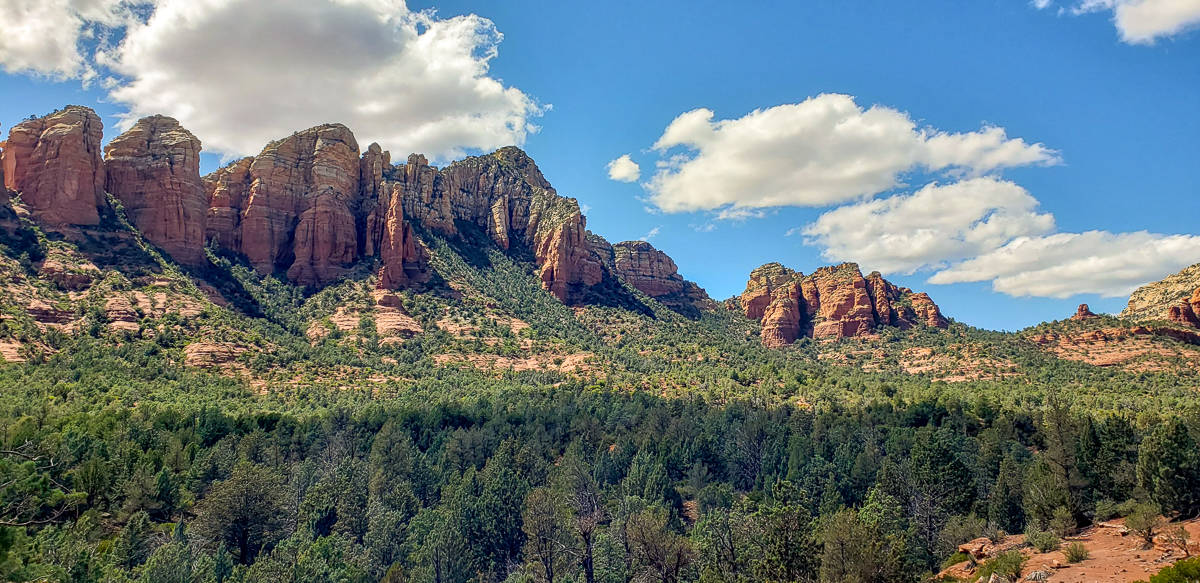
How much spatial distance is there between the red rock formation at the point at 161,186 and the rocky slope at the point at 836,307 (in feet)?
432

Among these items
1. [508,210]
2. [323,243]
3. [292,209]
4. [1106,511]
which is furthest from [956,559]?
[508,210]

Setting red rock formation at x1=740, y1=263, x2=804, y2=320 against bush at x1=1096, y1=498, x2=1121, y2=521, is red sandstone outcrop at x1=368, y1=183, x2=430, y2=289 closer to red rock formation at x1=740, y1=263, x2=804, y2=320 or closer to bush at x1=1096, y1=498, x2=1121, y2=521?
red rock formation at x1=740, y1=263, x2=804, y2=320

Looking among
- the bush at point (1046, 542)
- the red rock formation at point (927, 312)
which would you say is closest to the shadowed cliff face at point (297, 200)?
the red rock formation at point (927, 312)

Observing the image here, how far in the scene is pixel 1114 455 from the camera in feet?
143

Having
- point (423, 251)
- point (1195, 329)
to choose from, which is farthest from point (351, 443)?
point (1195, 329)

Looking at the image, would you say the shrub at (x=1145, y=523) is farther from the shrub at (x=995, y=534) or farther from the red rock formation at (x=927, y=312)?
the red rock formation at (x=927, y=312)

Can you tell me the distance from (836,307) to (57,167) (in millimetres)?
162816

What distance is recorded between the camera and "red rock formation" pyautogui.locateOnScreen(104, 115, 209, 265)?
366 ft

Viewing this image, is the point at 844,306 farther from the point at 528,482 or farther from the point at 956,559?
the point at 956,559

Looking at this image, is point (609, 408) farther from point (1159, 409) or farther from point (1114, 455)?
point (1159, 409)

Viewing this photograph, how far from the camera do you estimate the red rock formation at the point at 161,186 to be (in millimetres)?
111500

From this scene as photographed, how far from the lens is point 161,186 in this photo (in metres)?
113

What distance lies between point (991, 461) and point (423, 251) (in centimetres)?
Answer: 11224

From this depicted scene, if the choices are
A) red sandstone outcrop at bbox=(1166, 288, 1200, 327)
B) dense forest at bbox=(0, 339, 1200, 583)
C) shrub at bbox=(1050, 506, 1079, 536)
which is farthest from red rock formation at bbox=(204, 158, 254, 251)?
red sandstone outcrop at bbox=(1166, 288, 1200, 327)
